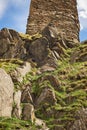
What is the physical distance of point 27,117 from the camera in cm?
2506

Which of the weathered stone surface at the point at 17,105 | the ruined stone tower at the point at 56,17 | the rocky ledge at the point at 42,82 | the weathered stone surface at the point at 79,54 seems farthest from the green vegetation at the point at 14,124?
the ruined stone tower at the point at 56,17

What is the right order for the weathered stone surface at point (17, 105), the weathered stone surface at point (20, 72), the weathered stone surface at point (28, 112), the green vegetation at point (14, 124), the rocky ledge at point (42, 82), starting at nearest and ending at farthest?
1. the green vegetation at point (14, 124)
2. the rocky ledge at point (42, 82)
3. the weathered stone surface at point (28, 112)
4. the weathered stone surface at point (17, 105)
5. the weathered stone surface at point (20, 72)

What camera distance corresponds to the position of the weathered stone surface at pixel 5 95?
2467 centimetres

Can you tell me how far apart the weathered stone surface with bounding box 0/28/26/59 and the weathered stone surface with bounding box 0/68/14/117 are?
10.2 m

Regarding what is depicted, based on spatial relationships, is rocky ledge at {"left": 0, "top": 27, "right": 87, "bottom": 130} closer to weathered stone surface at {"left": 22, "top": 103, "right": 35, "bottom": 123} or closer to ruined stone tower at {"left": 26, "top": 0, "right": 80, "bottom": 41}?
weathered stone surface at {"left": 22, "top": 103, "right": 35, "bottom": 123}

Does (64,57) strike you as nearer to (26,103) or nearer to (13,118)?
(26,103)

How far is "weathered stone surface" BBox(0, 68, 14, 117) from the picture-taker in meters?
24.7

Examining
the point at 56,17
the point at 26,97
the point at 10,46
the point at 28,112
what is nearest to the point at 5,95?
the point at 28,112

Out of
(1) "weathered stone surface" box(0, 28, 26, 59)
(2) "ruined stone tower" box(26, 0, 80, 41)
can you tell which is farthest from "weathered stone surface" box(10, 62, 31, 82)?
(2) "ruined stone tower" box(26, 0, 80, 41)

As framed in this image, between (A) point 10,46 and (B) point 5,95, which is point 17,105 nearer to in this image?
(B) point 5,95

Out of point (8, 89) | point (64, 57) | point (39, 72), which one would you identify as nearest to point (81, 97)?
point (8, 89)

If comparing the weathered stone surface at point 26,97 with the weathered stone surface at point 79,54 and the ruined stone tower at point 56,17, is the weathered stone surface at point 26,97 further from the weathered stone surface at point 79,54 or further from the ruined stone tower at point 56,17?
the ruined stone tower at point 56,17

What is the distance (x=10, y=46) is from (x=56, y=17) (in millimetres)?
9887

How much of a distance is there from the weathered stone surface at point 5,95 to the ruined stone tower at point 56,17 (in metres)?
18.1
